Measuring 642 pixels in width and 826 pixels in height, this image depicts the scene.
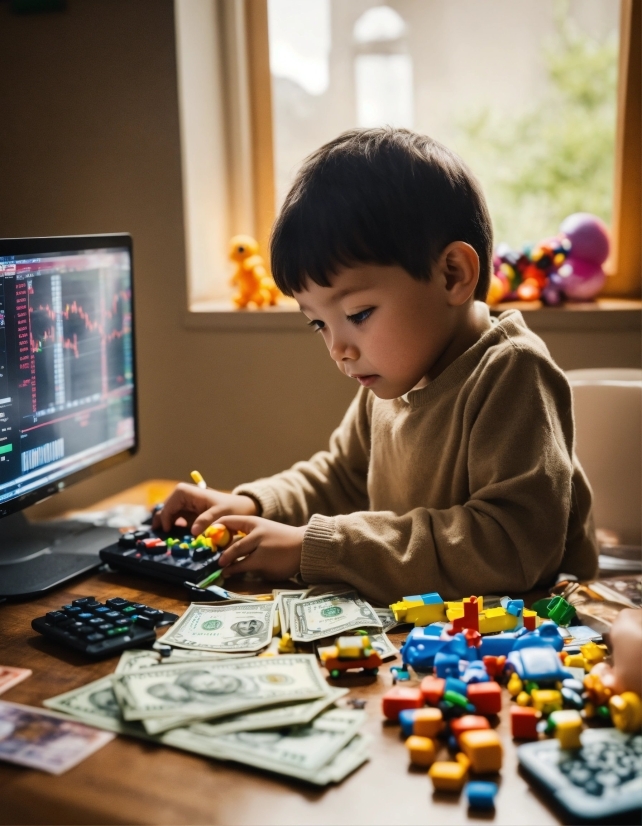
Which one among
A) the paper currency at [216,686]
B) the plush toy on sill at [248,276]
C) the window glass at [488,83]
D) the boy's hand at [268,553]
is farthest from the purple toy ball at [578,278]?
the paper currency at [216,686]

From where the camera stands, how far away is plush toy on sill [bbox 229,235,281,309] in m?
1.90

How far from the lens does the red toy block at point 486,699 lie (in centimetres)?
70

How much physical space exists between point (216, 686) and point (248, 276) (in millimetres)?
1289

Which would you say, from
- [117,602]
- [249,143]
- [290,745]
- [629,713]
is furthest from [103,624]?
[249,143]

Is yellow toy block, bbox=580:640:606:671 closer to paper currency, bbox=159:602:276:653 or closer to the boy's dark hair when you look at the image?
paper currency, bbox=159:602:276:653

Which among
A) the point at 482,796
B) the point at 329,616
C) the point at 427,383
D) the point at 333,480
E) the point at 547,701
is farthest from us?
the point at 333,480

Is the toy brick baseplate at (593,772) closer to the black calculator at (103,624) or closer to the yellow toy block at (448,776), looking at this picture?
the yellow toy block at (448,776)

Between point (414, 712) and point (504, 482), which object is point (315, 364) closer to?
point (504, 482)

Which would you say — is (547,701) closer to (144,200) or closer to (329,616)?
(329,616)

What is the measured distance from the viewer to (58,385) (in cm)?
119

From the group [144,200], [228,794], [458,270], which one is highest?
[144,200]

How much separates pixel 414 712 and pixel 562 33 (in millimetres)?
1679

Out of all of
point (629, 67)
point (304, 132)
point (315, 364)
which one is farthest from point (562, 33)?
point (315, 364)

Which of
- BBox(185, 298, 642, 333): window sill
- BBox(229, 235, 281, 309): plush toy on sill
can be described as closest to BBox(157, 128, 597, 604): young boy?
BBox(185, 298, 642, 333): window sill
